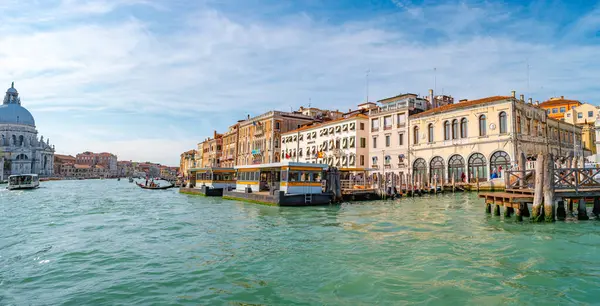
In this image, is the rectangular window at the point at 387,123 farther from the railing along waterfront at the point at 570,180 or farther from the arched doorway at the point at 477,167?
the railing along waterfront at the point at 570,180

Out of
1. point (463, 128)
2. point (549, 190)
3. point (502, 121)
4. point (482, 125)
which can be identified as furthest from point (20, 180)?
point (549, 190)

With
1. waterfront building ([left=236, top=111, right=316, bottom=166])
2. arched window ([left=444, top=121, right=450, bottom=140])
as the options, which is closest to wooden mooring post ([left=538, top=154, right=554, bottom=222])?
arched window ([left=444, top=121, right=450, bottom=140])

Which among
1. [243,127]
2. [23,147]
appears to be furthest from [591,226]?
[23,147]

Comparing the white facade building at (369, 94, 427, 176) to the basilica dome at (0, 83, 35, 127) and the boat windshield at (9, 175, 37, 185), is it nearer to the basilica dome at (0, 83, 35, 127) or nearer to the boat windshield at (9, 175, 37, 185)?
the boat windshield at (9, 175, 37, 185)

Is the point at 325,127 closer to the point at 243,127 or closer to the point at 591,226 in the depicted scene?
the point at 243,127

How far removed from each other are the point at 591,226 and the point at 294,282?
10.9m

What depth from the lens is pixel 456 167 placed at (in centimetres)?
3434

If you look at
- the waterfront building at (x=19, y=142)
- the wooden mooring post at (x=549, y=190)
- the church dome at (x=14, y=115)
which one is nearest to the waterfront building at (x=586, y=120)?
the wooden mooring post at (x=549, y=190)

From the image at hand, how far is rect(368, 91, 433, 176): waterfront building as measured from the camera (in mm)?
39031

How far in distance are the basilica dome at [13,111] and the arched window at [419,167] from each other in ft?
403

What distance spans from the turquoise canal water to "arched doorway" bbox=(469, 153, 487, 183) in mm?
19718

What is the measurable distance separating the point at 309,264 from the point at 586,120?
55.3 meters

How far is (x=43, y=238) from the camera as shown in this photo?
1252 cm

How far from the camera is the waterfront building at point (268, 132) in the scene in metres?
53.3
